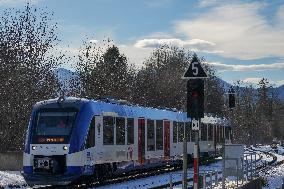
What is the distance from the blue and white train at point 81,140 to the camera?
19391 mm

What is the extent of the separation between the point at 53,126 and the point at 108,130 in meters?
2.41

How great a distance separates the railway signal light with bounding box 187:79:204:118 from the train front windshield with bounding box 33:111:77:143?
24.5ft

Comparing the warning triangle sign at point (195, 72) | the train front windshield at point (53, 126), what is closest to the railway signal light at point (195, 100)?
the warning triangle sign at point (195, 72)

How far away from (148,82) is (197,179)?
197 feet

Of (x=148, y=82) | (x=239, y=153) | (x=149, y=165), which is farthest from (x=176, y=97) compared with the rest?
(x=239, y=153)

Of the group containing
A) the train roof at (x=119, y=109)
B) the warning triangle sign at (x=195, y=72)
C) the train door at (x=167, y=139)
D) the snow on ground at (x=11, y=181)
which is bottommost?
the snow on ground at (x=11, y=181)

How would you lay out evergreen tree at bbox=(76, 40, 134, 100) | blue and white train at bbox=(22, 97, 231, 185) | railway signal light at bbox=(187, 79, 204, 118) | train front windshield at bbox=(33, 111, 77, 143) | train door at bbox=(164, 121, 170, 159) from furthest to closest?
evergreen tree at bbox=(76, 40, 134, 100) → train door at bbox=(164, 121, 170, 159) → train front windshield at bbox=(33, 111, 77, 143) → blue and white train at bbox=(22, 97, 231, 185) → railway signal light at bbox=(187, 79, 204, 118)

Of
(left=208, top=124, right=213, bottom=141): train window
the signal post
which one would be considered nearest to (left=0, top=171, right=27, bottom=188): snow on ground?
the signal post

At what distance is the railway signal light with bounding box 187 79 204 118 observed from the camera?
518 inches

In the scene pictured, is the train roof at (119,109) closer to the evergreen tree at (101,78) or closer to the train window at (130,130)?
the train window at (130,130)

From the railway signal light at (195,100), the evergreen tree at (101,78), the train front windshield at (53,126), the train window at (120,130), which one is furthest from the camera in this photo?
the evergreen tree at (101,78)

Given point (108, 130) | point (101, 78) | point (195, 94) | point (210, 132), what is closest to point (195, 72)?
point (195, 94)

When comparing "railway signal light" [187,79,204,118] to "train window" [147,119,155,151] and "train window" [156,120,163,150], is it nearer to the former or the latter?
"train window" [147,119,155,151]

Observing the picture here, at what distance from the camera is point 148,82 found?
241ft
